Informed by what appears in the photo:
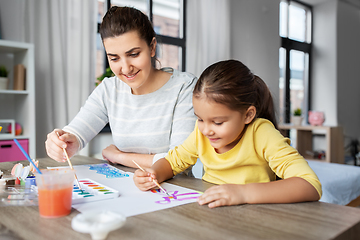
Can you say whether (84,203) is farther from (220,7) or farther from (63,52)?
(220,7)

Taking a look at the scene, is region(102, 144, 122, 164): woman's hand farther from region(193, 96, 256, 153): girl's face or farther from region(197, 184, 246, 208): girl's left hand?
region(197, 184, 246, 208): girl's left hand

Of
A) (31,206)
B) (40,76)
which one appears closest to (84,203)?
(31,206)

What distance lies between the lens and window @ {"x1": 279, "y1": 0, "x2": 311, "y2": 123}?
4.82 m

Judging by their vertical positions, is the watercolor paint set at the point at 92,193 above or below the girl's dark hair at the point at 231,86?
below

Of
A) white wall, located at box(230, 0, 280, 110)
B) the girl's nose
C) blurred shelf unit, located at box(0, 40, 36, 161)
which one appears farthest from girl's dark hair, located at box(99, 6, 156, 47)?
white wall, located at box(230, 0, 280, 110)

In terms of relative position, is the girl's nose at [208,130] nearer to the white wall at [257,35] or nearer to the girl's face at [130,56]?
the girl's face at [130,56]

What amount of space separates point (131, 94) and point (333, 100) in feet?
14.8

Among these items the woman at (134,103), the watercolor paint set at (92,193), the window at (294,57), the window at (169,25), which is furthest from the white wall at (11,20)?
the window at (294,57)

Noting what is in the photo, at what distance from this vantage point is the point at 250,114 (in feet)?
2.96

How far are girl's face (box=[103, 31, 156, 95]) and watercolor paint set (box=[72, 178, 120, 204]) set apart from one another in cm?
44

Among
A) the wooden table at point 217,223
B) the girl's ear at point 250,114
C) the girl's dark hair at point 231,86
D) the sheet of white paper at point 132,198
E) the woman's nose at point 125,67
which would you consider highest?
the woman's nose at point 125,67

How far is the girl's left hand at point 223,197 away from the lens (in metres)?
0.67

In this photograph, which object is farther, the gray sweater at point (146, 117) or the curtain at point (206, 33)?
the curtain at point (206, 33)

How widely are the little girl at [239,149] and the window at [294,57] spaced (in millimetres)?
3964
